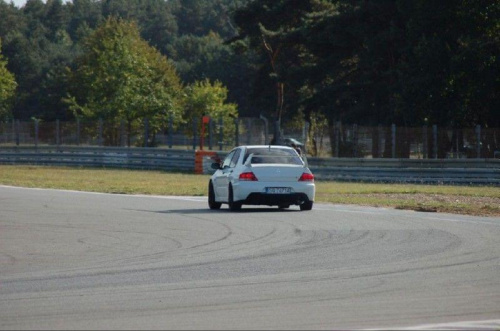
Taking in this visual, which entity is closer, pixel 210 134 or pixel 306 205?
pixel 306 205

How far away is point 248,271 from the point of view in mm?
13000

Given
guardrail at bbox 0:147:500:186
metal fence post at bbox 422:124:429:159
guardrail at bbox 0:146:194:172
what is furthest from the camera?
guardrail at bbox 0:146:194:172

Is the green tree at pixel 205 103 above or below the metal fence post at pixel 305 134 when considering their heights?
above

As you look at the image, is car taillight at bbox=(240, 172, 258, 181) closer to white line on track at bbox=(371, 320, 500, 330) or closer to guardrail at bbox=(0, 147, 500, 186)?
white line on track at bbox=(371, 320, 500, 330)

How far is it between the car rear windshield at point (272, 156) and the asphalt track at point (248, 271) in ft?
5.77

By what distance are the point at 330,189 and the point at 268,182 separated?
11.5m

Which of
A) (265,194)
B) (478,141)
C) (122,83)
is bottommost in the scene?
(265,194)

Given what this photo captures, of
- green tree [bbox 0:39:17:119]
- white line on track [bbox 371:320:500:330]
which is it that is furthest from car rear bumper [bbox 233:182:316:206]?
green tree [bbox 0:39:17:119]

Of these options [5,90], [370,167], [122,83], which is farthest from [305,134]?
[5,90]

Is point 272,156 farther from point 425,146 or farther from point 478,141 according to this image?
point 425,146

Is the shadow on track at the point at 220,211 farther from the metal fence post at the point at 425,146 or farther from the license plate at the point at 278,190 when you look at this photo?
the metal fence post at the point at 425,146

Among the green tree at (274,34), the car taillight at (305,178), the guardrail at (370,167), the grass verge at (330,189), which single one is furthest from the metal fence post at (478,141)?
the green tree at (274,34)

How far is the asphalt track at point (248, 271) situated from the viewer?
957 cm

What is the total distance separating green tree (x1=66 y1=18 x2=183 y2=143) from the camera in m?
75.2
